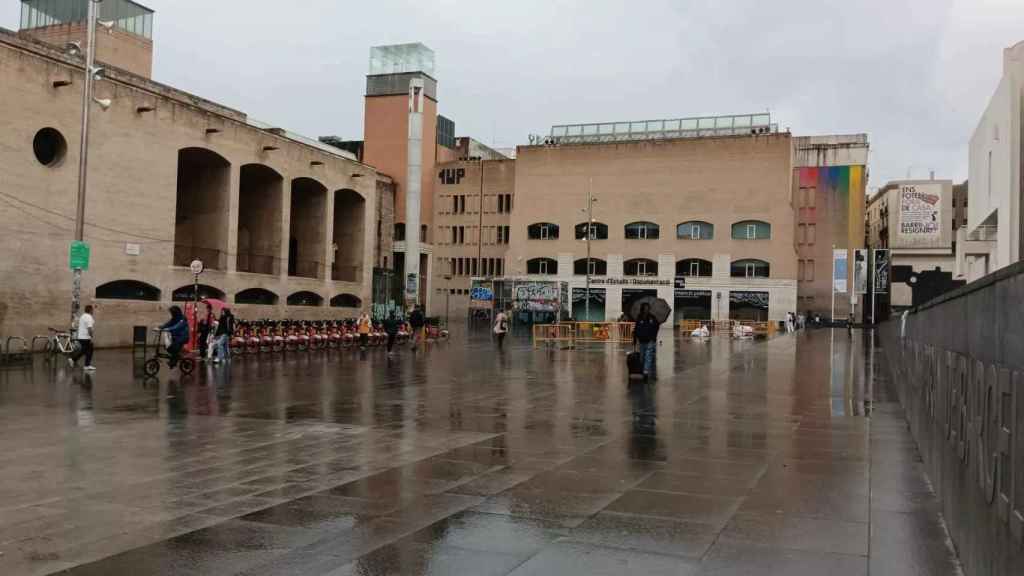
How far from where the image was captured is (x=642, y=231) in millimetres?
76375

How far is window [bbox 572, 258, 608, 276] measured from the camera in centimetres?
7738

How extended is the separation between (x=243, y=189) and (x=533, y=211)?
38455 mm

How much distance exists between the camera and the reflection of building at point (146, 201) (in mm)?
27844

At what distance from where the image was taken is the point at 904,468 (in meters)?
8.43

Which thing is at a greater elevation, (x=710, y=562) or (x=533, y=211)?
(x=533, y=211)

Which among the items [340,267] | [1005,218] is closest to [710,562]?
[1005,218]

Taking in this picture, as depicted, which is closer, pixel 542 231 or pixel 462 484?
pixel 462 484

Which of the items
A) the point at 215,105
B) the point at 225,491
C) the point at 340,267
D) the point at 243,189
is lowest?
the point at 225,491

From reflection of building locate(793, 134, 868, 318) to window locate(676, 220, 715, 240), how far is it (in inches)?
435

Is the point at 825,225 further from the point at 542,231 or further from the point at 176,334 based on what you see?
the point at 176,334

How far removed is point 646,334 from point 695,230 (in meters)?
58.7

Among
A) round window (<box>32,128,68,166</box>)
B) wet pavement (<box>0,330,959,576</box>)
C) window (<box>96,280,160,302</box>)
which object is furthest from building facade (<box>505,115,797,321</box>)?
wet pavement (<box>0,330,959,576</box>)

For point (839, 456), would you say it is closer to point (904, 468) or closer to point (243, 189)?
point (904, 468)

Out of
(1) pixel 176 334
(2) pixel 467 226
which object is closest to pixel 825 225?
(2) pixel 467 226
